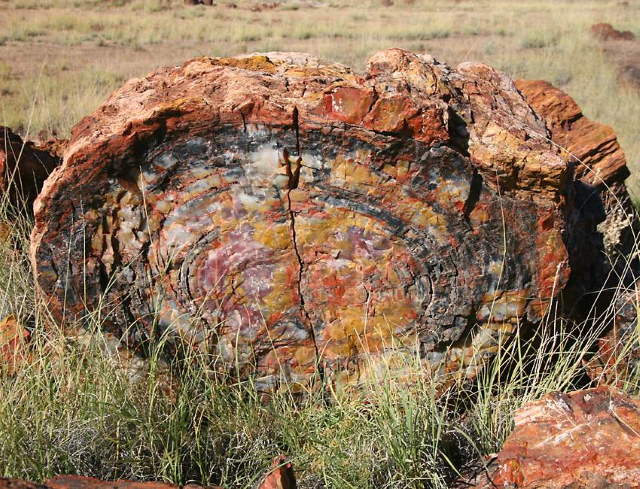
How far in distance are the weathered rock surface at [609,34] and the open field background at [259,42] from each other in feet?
0.99

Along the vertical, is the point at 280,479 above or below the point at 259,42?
below

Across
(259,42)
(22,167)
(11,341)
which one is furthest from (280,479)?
(259,42)

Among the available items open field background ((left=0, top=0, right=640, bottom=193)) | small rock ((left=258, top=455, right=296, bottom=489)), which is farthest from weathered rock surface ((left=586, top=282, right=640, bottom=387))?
open field background ((left=0, top=0, right=640, bottom=193))

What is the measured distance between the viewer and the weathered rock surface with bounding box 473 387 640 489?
1.84 metres

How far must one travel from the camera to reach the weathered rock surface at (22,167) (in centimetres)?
395

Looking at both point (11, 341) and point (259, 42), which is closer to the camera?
point (11, 341)

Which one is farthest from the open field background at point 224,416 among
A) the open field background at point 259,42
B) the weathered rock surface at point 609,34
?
the weathered rock surface at point 609,34

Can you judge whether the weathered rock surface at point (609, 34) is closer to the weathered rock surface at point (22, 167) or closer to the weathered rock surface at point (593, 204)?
the weathered rock surface at point (593, 204)

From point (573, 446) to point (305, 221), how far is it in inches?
50.2

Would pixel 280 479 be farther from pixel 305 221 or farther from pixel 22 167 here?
pixel 22 167

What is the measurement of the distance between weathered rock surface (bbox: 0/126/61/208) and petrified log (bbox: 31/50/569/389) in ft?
4.36

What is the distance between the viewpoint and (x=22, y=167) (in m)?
4.08

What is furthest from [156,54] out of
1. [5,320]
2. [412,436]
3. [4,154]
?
[412,436]

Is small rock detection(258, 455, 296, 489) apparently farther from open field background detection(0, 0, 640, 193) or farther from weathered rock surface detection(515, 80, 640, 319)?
open field background detection(0, 0, 640, 193)
